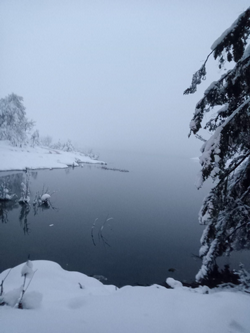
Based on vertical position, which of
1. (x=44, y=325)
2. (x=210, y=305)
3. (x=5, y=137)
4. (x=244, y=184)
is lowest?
(x=210, y=305)

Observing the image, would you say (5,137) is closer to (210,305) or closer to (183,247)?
(183,247)

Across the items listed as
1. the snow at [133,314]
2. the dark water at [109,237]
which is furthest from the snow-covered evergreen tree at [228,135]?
the dark water at [109,237]

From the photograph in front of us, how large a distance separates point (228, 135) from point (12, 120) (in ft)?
151

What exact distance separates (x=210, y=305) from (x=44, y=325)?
292 cm

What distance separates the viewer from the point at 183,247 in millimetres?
11570

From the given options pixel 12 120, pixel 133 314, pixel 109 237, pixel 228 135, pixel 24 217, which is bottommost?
pixel 109 237

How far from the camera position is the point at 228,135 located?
3.05 metres

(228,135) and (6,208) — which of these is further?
(6,208)

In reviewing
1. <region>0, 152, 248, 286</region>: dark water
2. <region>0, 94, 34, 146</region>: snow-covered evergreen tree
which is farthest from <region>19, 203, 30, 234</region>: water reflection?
<region>0, 94, 34, 146</region>: snow-covered evergreen tree

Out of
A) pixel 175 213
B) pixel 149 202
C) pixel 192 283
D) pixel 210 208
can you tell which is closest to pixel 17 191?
pixel 149 202

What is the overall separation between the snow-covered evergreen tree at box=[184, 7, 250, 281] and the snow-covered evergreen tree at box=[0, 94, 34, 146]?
44614mm

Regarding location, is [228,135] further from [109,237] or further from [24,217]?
[24,217]

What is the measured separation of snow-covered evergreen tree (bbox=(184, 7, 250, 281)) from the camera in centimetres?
308

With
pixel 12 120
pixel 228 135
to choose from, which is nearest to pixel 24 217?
pixel 228 135
